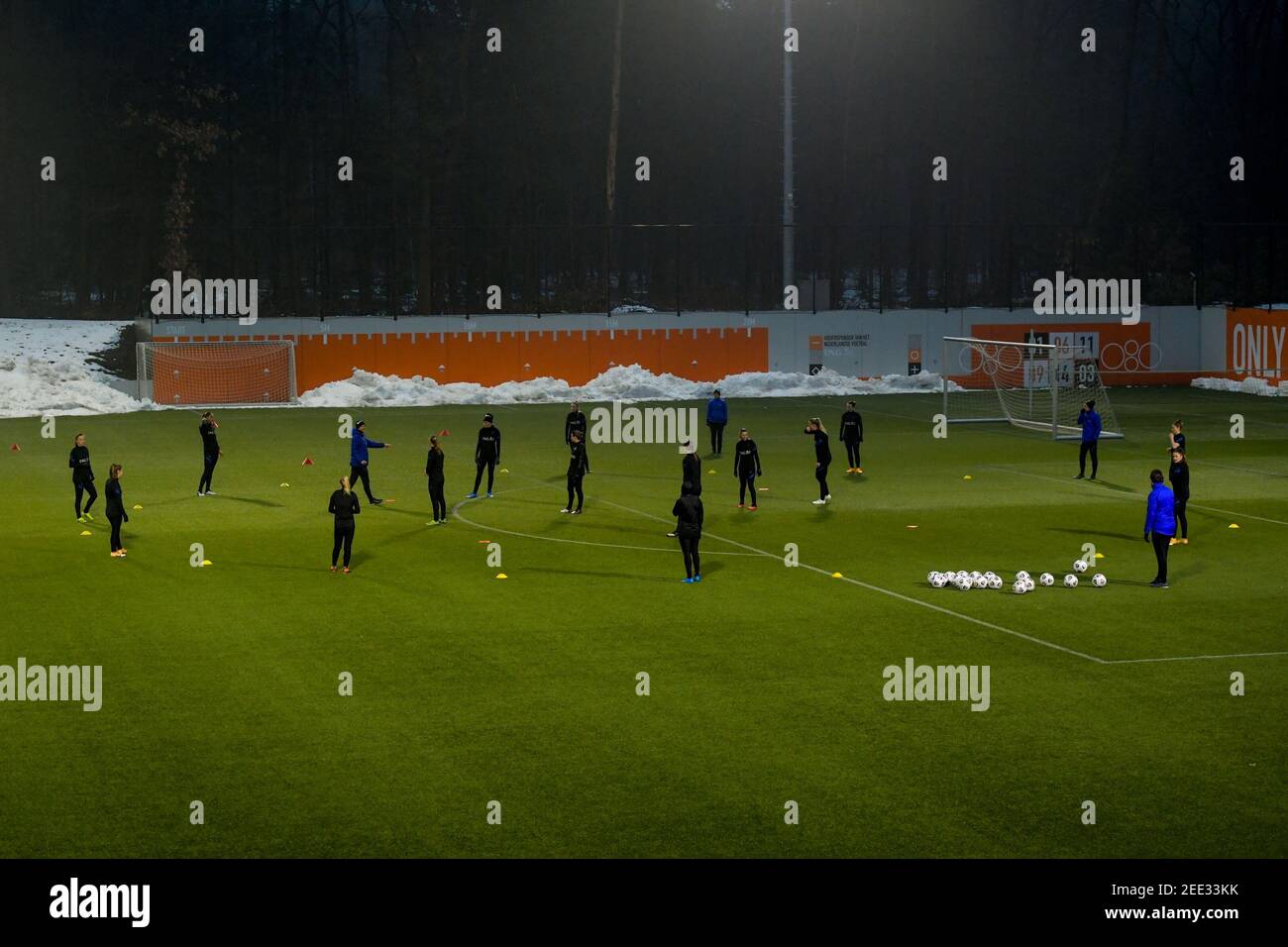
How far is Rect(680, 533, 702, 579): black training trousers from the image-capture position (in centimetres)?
2477

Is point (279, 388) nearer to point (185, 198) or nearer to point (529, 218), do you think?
point (185, 198)

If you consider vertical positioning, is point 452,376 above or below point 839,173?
below

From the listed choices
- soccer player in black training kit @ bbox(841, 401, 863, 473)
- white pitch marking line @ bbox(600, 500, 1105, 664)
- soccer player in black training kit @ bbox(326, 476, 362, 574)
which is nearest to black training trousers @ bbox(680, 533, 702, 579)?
white pitch marking line @ bbox(600, 500, 1105, 664)

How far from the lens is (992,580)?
24.5 metres

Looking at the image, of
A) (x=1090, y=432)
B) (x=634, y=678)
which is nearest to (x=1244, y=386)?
(x=1090, y=432)

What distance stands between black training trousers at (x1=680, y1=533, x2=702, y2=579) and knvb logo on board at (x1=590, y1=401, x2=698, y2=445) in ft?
71.7

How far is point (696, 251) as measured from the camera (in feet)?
269

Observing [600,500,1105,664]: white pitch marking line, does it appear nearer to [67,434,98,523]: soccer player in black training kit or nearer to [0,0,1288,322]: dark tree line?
[67,434,98,523]: soccer player in black training kit

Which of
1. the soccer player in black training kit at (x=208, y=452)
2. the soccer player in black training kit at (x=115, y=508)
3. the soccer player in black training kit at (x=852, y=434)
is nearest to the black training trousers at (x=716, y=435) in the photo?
the soccer player in black training kit at (x=852, y=434)

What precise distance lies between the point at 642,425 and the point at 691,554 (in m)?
28.2

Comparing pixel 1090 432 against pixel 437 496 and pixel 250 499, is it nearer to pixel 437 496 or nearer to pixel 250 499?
pixel 437 496

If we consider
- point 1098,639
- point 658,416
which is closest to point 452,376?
point 658,416

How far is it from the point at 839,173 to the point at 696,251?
42.0 feet

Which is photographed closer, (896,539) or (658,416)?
Answer: (896,539)
